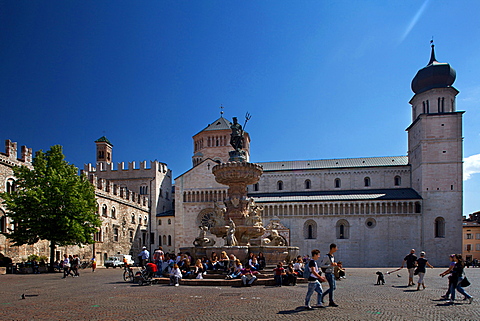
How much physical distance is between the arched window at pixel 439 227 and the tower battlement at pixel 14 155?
49634mm

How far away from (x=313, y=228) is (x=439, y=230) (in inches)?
651

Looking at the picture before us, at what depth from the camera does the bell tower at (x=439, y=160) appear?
57.8 m

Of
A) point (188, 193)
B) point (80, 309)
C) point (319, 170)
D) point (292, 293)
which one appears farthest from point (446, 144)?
point (80, 309)

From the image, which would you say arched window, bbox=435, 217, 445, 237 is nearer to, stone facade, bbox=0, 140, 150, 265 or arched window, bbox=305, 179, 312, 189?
arched window, bbox=305, 179, 312, 189

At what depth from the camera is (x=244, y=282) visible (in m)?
16.4

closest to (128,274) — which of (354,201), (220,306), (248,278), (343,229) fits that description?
(248,278)

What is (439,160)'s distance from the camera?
59.3 metres

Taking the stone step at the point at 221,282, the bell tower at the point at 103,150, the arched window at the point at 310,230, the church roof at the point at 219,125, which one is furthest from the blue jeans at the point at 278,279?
the church roof at the point at 219,125

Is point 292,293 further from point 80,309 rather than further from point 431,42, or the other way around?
point 431,42

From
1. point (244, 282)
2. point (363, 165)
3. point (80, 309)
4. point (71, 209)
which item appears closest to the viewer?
point (80, 309)

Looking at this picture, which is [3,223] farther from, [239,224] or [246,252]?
[246,252]

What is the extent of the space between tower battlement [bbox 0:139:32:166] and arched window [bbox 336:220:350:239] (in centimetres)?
3980

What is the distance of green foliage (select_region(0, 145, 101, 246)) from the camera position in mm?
30844

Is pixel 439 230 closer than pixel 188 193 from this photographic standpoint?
Yes
